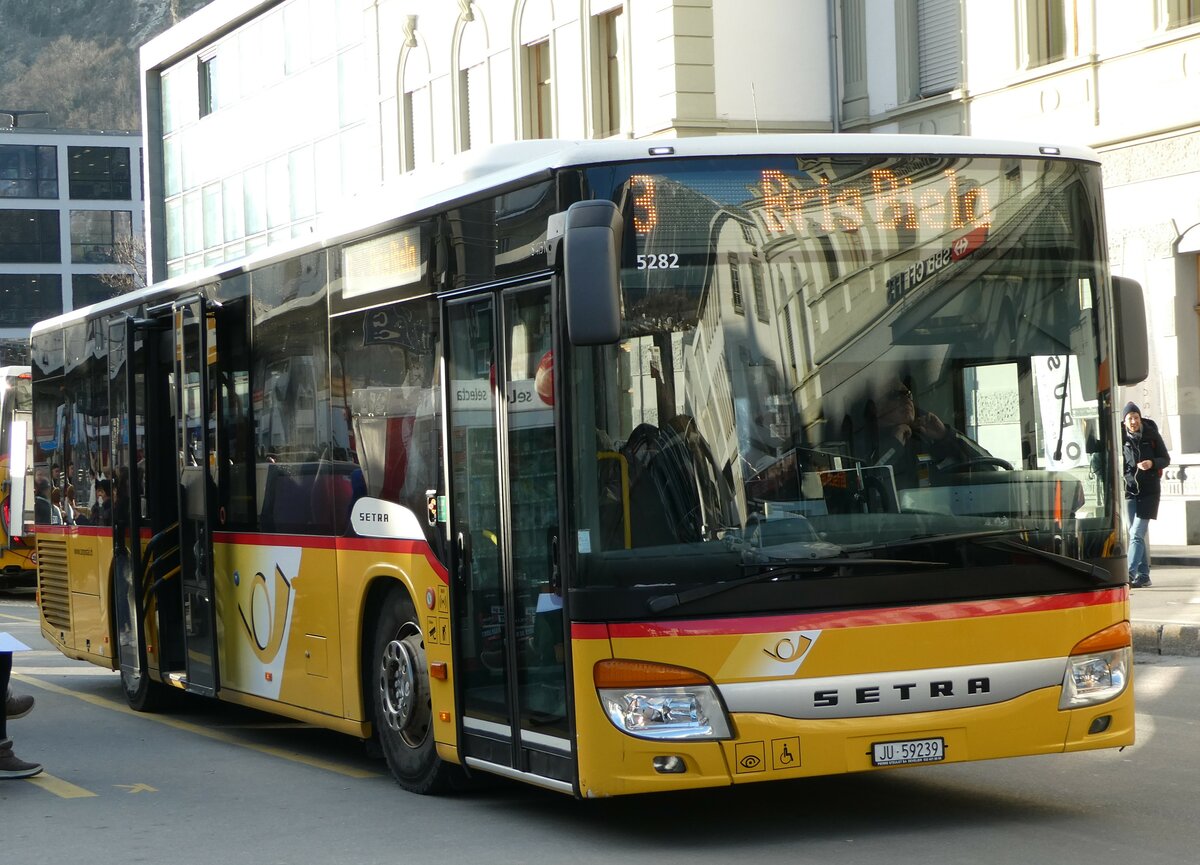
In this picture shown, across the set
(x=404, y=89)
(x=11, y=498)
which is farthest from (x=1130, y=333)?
(x=404, y=89)

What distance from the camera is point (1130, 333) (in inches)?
312

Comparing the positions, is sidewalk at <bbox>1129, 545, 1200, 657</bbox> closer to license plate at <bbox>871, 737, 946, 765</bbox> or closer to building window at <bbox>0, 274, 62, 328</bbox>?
license plate at <bbox>871, 737, 946, 765</bbox>

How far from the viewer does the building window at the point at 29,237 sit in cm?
9575

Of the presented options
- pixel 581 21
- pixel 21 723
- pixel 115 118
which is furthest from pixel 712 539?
pixel 115 118

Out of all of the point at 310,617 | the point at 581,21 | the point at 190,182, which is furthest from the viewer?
the point at 190,182

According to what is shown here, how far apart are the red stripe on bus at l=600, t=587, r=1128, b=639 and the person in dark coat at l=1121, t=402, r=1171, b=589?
10.3 metres

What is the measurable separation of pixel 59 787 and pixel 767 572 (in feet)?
14.3

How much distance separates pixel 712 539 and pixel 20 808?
3906 millimetres

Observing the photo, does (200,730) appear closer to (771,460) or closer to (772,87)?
(771,460)

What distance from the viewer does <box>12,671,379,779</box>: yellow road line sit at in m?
9.95

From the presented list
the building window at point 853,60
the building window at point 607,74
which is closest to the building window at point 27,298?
the building window at point 607,74

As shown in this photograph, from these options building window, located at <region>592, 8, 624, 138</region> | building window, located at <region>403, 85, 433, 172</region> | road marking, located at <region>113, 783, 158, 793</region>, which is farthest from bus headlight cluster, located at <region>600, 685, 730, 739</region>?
building window, located at <region>403, 85, 433, 172</region>

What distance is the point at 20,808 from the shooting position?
29.0 feet

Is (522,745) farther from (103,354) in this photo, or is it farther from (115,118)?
(115,118)
